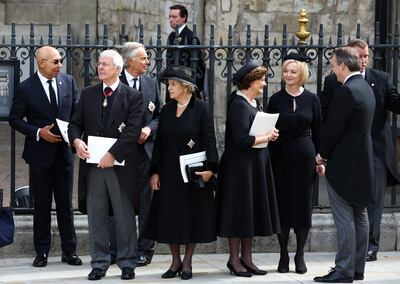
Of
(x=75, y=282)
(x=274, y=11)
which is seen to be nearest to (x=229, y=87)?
(x=75, y=282)

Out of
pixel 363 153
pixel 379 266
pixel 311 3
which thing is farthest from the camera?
pixel 311 3

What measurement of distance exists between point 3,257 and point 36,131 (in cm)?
127

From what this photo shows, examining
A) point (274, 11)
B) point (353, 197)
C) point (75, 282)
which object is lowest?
point (75, 282)

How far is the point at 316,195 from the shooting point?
37.9 feet

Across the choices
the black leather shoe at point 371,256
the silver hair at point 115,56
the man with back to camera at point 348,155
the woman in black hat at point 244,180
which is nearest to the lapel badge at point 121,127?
the silver hair at point 115,56

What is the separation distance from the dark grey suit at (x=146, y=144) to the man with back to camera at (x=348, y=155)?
1482 millimetres

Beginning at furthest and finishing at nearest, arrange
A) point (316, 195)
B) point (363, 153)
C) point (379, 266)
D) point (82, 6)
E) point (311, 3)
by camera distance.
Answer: point (82, 6) → point (311, 3) → point (316, 195) → point (379, 266) → point (363, 153)

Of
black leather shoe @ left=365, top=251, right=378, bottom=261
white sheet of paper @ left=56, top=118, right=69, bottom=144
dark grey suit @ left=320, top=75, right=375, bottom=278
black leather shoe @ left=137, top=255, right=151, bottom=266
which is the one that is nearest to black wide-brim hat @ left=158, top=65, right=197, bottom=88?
white sheet of paper @ left=56, top=118, right=69, bottom=144

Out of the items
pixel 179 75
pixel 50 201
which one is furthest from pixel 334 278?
pixel 50 201

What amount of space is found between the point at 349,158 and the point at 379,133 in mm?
1125

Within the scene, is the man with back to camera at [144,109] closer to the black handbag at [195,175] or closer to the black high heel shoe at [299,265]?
the black handbag at [195,175]

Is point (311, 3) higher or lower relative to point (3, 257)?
higher

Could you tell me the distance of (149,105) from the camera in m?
10.6

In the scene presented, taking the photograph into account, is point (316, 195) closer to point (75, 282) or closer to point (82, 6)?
point (75, 282)
